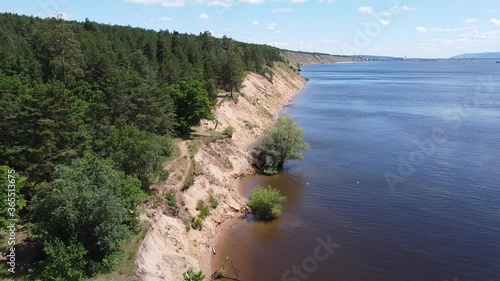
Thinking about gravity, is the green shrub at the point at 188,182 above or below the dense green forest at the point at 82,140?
below

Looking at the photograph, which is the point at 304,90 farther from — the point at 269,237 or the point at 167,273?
the point at 167,273

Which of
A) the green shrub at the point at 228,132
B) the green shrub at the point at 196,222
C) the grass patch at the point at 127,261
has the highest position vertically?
the green shrub at the point at 228,132

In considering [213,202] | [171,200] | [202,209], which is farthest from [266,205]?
[171,200]

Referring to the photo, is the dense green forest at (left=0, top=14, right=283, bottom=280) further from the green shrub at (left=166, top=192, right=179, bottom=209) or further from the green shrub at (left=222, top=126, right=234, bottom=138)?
the green shrub at (left=222, top=126, right=234, bottom=138)

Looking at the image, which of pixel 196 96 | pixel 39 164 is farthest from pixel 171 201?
pixel 196 96

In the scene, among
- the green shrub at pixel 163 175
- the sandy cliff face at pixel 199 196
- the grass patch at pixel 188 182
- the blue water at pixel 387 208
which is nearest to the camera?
the sandy cliff face at pixel 199 196

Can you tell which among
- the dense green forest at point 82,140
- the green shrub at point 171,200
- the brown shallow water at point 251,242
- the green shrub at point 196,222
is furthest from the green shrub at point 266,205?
the dense green forest at point 82,140

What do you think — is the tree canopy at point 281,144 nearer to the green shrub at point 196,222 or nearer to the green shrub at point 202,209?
the green shrub at point 202,209
